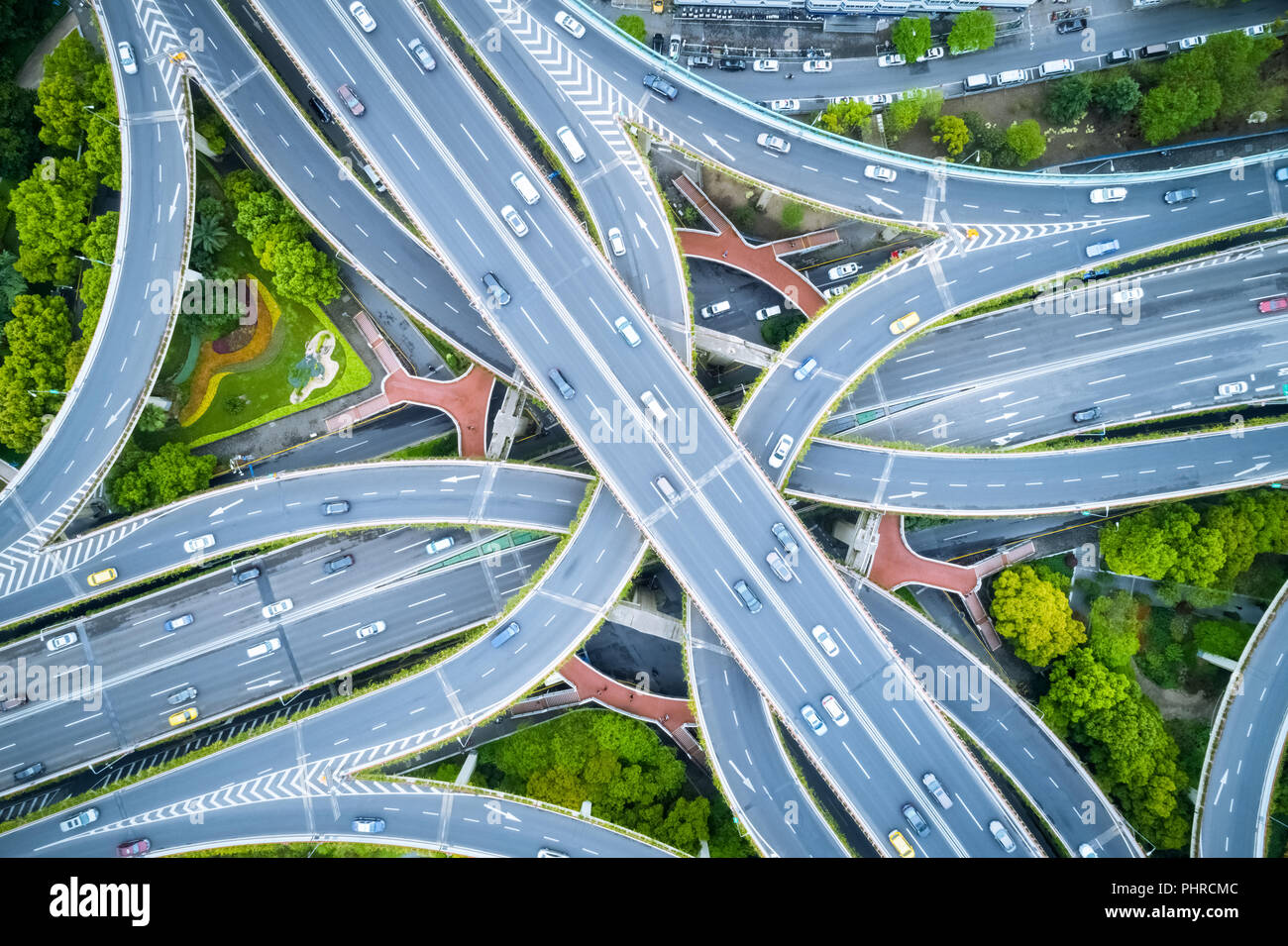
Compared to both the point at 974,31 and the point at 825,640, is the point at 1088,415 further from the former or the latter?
the point at 974,31

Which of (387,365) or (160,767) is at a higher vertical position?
(387,365)

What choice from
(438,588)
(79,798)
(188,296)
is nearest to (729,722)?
(438,588)

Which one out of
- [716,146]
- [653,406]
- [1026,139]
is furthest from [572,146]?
[1026,139]

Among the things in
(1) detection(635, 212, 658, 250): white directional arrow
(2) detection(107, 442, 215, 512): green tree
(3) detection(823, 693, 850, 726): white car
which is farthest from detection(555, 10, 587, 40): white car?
(3) detection(823, 693, 850, 726): white car

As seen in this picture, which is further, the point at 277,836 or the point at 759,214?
the point at 759,214

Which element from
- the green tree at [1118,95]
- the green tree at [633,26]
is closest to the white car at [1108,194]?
the green tree at [1118,95]

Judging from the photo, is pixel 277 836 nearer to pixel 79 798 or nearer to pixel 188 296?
pixel 79 798
